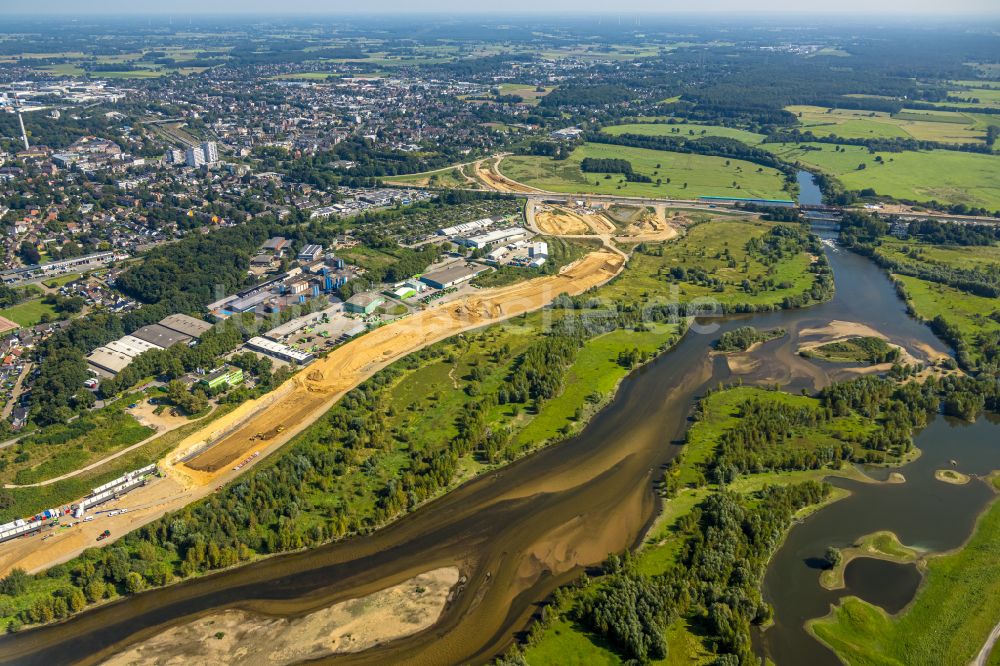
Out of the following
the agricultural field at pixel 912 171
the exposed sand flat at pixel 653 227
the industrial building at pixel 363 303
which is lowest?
the industrial building at pixel 363 303

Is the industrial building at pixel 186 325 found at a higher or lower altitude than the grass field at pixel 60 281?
higher

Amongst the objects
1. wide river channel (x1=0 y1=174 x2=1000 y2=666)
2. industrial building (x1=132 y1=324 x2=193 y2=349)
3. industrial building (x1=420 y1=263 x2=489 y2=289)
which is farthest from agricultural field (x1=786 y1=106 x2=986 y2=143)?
industrial building (x1=132 y1=324 x2=193 y2=349)

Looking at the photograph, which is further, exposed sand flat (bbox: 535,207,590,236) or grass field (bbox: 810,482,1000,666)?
exposed sand flat (bbox: 535,207,590,236)

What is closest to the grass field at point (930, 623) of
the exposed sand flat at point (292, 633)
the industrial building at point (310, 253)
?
the exposed sand flat at point (292, 633)

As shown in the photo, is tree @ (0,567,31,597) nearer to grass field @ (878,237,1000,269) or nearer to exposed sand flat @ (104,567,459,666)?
exposed sand flat @ (104,567,459,666)

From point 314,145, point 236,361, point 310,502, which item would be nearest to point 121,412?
point 236,361

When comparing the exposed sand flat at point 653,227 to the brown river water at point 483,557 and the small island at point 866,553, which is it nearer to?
the brown river water at point 483,557

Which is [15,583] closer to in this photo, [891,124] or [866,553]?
[866,553]

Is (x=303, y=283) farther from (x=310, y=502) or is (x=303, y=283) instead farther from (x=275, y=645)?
(x=275, y=645)
